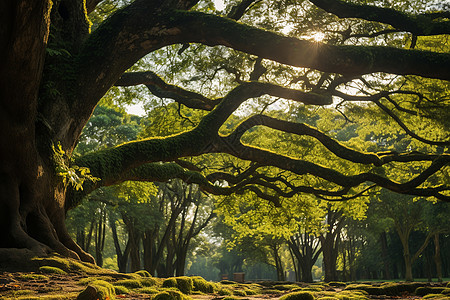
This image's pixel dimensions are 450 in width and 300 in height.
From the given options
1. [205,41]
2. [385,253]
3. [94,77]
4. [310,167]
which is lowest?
[385,253]

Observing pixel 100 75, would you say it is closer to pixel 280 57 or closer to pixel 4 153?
pixel 4 153

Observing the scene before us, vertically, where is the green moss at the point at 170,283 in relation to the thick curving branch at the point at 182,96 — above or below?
below

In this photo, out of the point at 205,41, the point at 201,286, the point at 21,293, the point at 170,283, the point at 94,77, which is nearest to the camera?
the point at 21,293

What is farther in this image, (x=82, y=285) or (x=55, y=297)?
(x=82, y=285)

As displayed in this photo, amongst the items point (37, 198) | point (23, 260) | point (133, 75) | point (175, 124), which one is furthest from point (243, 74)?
point (23, 260)

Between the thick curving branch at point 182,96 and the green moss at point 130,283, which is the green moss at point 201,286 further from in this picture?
the thick curving branch at point 182,96

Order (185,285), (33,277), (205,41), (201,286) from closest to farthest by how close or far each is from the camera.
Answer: (33,277), (185,285), (201,286), (205,41)

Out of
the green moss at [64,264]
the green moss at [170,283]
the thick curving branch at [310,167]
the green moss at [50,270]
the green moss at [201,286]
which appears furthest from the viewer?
the thick curving branch at [310,167]

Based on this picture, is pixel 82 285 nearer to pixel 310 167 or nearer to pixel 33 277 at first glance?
pixel 33 277

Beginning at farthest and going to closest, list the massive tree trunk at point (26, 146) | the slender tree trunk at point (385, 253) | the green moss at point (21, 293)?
the slender tree trunk at point (385, 253) < the massive tree trunk at point (26, 146) < the green moss at point (21, 293)

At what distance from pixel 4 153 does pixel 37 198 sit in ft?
3.40

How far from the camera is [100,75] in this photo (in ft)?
26.0

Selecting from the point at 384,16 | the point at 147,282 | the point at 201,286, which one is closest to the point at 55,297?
the point at 147,282

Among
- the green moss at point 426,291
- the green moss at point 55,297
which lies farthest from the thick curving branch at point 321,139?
the green moss at point 55,297
